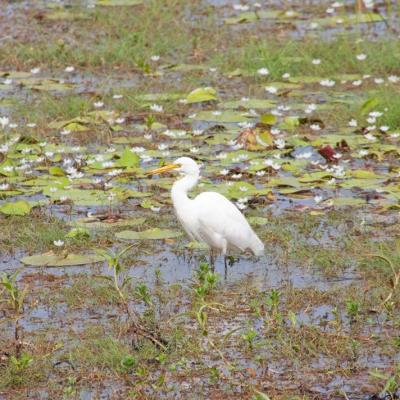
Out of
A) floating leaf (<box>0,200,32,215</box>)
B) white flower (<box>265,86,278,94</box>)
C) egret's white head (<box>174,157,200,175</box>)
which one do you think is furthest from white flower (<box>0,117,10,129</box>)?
egret's white head (<box>174,157,200,175</box>)

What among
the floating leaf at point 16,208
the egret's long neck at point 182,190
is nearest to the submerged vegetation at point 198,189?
the floating leaf at point 16,208

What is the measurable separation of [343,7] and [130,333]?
8.40 m

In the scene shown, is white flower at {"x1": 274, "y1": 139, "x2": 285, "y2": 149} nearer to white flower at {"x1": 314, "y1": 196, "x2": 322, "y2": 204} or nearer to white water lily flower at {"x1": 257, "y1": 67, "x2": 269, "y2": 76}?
white flower at {"x1": 314, "y1": 196, "x2": 322, "y2": 204}

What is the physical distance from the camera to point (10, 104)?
10.5m

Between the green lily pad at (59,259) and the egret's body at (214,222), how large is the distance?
23.6 inches

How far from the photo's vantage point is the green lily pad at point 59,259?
22.6 feet

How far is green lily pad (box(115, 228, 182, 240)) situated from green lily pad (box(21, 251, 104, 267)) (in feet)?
1.20

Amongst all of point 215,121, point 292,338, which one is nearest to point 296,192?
point 215,121

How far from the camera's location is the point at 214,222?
6.92 metres

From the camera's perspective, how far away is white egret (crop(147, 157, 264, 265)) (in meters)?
6.94

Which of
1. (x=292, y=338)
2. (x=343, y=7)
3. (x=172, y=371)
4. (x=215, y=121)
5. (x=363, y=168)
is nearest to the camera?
(x=172, y=371)

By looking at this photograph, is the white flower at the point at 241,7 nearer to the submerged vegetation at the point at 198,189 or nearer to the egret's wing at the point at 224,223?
the submerged vegetation at the point at 198,189

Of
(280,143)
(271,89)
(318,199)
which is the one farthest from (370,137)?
(271,89)

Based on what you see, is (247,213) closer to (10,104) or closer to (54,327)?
(54,327)
